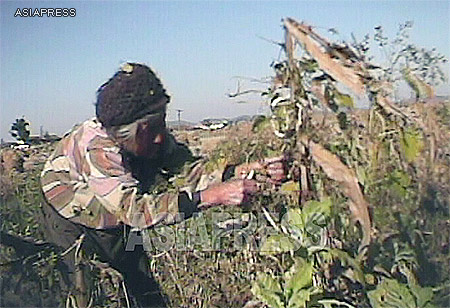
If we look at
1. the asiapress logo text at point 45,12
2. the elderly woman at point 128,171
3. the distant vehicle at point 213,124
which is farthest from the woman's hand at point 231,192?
the asiapress logo text at point 45,12

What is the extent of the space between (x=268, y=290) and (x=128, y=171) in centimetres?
38

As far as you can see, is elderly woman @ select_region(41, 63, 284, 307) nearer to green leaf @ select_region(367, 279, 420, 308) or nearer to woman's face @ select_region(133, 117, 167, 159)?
woman's face @ select_region(133, 117, 167, 159)

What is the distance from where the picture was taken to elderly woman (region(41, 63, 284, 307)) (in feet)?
5.28

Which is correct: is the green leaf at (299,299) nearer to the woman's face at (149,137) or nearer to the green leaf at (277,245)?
the green leaf at (277,245)

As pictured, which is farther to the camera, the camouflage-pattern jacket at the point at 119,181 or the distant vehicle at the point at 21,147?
the distant vehicle at the point at 21,147

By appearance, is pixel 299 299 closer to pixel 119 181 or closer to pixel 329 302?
pixel 329 302

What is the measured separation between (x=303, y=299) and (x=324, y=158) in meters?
0.27

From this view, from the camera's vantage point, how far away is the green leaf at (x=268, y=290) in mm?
1479

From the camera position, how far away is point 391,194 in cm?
156

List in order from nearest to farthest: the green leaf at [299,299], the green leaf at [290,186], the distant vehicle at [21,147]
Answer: the green leaf at [299,299]
the green leaf at [290,186]
the distant vehicle at [21,147]

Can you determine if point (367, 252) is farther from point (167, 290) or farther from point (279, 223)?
point (167, 290)

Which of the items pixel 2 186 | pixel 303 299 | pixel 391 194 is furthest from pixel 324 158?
pixel 2 186

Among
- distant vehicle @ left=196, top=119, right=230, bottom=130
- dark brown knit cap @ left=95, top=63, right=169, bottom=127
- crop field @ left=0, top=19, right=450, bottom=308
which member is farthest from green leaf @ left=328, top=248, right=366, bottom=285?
dark brown knit cap @ left=95, top=63, right=169, bottom=127

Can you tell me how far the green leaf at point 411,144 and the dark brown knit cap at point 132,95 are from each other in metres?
0.49
